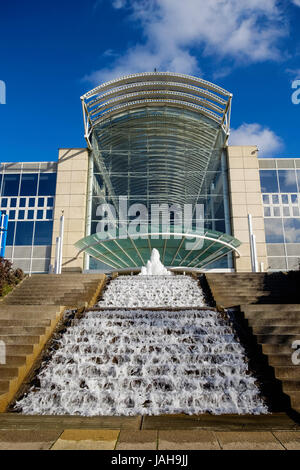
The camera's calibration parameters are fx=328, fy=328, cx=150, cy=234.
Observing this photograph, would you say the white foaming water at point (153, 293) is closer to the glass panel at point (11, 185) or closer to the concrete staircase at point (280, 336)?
the concrete staircase at point (280, 336)

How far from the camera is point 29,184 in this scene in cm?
2889

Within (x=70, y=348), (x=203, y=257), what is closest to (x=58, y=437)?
(x=70, y=348)

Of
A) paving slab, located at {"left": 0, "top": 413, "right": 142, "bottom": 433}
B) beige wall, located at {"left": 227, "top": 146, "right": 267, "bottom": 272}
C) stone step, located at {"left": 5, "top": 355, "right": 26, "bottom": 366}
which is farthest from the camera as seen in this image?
beige wall, located at {"left": 227, "top": 146, "right": 267, "bottom": 272}

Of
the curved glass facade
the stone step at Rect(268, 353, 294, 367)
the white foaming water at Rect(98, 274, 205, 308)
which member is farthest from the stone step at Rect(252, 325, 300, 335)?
Answer: the curved glass facade

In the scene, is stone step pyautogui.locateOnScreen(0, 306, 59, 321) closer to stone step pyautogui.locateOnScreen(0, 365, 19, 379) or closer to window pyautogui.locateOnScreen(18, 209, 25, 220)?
stone step pyautogui.locateOnScreen(0, 365, 19, 379)

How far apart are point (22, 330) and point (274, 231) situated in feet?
77.3

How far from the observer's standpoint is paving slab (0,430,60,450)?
373 centimetres

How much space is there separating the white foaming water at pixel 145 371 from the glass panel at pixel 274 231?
19751 mm

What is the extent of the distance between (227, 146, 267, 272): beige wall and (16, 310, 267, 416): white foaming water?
18.0 meters

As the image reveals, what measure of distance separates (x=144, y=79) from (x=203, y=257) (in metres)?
15.1

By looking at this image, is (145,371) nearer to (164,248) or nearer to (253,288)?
(253,288)

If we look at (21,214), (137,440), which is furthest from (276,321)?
(21,214)

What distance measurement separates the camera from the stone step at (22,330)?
7.96 m

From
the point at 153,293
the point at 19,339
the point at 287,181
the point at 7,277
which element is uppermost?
the point at 287,181
